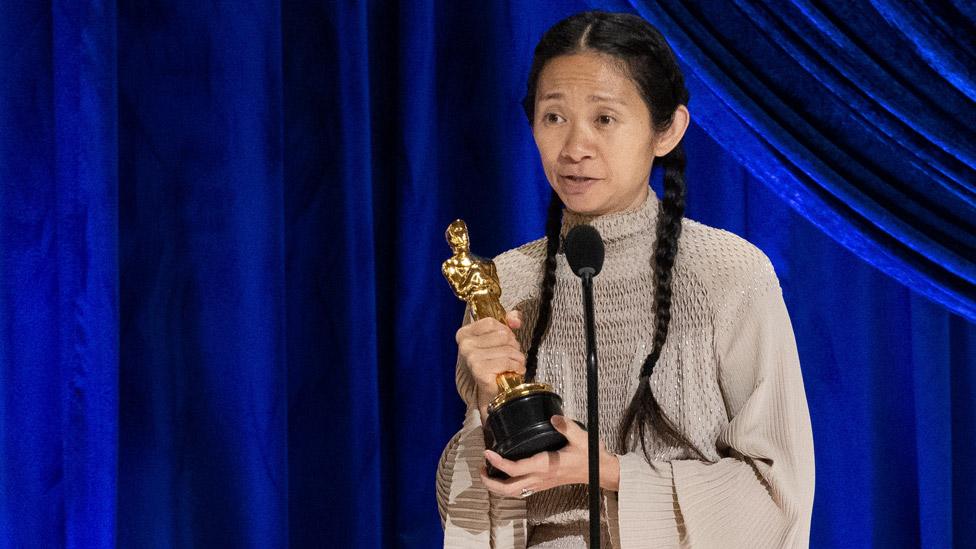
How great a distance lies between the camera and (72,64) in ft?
5.59

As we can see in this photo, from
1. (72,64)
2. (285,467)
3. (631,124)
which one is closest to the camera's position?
(631,124)

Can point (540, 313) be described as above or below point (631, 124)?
below

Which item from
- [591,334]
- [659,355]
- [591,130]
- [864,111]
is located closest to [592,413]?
[591,334]

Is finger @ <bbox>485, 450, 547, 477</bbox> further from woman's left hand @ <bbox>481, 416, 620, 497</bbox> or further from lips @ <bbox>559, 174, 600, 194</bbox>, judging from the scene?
lips @ <bbox>559, 174, 600, 194</bbox>

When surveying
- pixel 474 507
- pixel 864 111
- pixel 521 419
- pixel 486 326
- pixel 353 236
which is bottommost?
pixel 474 507

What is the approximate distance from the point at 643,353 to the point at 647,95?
12.2 inches

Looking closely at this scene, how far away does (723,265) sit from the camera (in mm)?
1383

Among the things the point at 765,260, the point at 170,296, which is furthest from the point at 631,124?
the point at 170,296

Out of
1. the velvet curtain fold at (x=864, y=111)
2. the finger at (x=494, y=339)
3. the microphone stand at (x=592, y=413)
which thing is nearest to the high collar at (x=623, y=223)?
the finger at (x=494, y=339)

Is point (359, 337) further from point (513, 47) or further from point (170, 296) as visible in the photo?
point (513, 47)

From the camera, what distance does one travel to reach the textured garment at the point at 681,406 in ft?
4.24

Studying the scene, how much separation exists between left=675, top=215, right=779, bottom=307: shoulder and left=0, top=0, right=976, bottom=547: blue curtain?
535 millimetres

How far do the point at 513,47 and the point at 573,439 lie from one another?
3.22ft

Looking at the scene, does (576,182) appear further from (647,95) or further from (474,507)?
(474,507)
